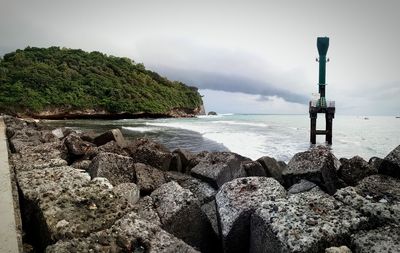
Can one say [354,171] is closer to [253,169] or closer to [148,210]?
[253,169]

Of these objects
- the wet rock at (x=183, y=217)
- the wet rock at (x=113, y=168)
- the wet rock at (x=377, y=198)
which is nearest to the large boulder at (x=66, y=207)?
the wet rock at (x=183, y=217)

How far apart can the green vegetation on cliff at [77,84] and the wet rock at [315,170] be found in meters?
39.9

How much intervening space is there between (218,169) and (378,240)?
2.74 metres

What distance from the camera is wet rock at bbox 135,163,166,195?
4254mm

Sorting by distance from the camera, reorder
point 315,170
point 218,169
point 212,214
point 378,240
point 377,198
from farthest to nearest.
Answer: point 218,169 → point 315,170 → point 212,214 → point 377,198 → point 378,240

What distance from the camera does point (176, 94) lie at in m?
66.7

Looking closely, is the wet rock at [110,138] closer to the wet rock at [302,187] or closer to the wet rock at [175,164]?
the wet rock at [175,164]

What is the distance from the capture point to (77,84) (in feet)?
158

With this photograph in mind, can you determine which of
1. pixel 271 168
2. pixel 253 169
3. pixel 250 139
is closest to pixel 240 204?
pixel 253 169

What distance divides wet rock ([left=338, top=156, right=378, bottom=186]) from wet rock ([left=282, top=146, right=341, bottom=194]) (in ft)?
0.97

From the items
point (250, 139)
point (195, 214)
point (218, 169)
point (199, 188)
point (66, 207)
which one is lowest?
point (250, 139)

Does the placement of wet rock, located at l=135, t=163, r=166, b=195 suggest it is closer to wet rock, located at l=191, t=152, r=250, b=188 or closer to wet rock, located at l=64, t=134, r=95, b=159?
wet rock, located at l=191, t=152, r=250, b=188

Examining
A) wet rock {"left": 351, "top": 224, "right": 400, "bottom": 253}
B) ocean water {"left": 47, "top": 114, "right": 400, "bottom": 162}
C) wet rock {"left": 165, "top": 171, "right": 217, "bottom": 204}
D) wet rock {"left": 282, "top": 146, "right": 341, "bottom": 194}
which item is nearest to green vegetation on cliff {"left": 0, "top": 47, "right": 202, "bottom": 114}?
ocean water {"left": 47, "top": 114, "right": 400, "bottom": 162}

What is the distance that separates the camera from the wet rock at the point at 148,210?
2939mm
